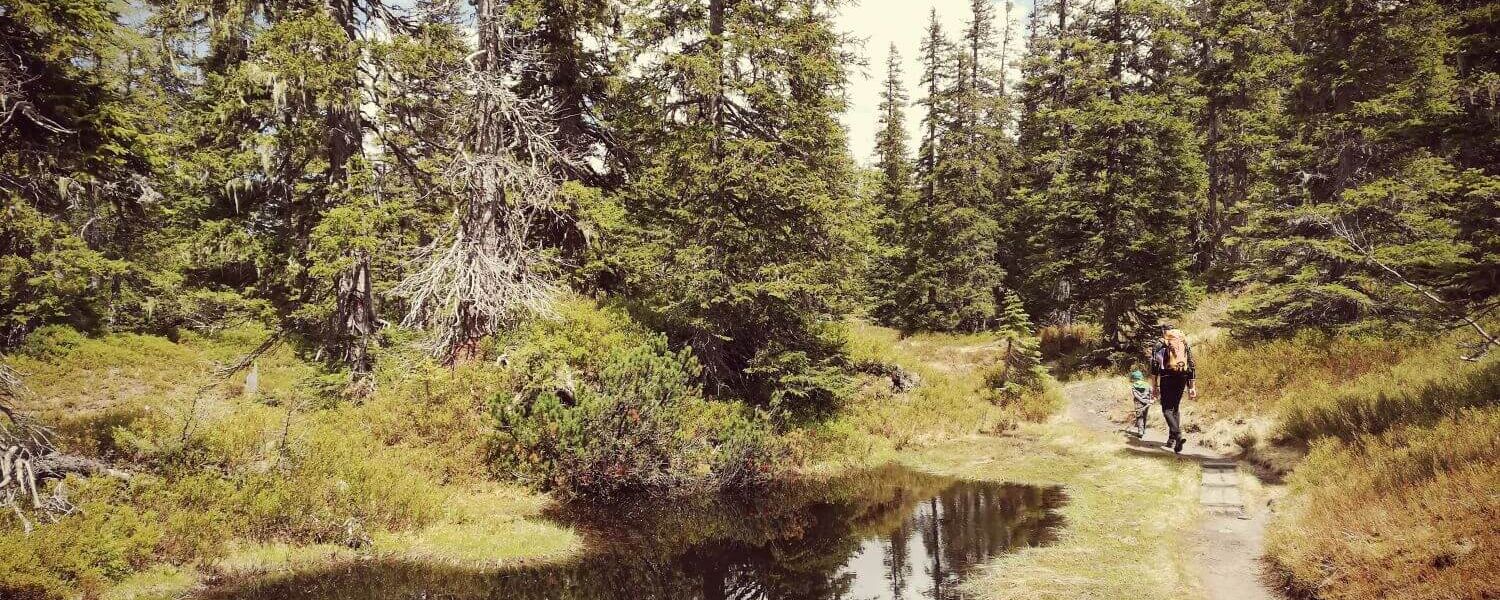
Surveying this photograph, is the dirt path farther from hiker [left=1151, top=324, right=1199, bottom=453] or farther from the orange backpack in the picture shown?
the orange backpack

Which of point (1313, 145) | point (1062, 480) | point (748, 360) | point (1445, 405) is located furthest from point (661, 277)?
point (1313, 145)

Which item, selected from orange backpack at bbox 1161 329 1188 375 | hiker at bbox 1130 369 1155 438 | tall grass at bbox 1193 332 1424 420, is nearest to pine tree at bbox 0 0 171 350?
orange backpack at bbox 1161 329 1188 375

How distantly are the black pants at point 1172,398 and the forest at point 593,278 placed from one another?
134 centimetres

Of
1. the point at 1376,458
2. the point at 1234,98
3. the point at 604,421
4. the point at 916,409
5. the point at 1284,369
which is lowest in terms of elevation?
the point at 916,409

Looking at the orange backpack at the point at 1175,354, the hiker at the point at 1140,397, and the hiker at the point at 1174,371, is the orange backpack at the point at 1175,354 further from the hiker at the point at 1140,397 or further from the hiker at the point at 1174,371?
the hiker at the point at 1140,397

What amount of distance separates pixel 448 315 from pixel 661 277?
468 cm

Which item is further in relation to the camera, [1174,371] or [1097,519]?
[1174,371]

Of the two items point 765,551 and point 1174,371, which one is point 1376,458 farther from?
point 765,551

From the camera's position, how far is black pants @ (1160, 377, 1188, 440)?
12469 mm

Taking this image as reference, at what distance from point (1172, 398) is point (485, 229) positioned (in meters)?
14.2

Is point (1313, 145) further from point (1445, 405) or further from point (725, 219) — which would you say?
point (725, 219)

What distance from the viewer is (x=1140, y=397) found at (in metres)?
14.9

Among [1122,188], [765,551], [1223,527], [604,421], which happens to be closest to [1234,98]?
[1122,188]

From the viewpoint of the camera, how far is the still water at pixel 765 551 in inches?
337
